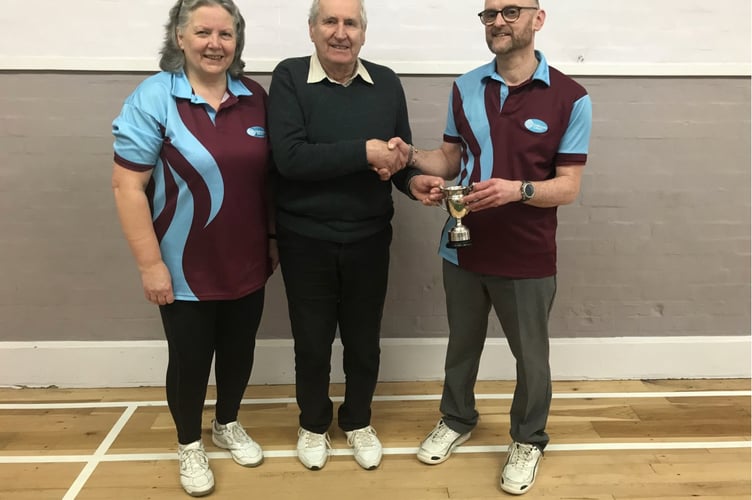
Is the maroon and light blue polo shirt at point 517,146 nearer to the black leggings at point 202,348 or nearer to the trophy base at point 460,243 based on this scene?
the trophy base at point 460,243

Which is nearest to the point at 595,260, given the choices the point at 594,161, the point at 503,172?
the point at 594,161

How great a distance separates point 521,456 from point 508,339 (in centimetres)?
43

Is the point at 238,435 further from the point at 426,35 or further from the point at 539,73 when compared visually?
the point at 426,35

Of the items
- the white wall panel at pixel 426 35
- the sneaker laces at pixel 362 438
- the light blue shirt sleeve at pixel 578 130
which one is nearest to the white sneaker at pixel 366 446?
the sneaker laces at pixel 362 438

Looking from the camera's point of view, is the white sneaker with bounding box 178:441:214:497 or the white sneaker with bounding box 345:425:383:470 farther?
the white sneaker with bounding box 345:425:383:470

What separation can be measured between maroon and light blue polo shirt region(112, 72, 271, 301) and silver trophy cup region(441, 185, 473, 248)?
611 millimetres

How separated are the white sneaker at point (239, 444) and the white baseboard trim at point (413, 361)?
561mm

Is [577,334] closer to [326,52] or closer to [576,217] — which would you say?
[576,217]

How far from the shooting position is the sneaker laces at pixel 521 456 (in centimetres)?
200

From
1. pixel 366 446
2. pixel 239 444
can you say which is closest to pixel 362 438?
pixel 366 446

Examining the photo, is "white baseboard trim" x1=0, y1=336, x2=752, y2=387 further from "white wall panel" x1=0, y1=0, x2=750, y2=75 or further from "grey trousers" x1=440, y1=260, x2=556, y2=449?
"white wall panel" x1=0, y1=0, x2=750, y2=75

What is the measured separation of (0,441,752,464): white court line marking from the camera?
7.06ft

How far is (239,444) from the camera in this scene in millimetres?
2131

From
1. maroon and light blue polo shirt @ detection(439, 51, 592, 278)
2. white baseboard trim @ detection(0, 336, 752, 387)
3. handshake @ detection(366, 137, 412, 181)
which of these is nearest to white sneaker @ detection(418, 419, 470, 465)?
white baseboard trim @ detection(0, 336, 752, 387)
